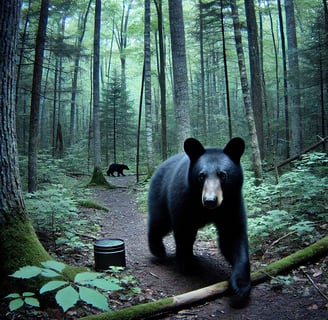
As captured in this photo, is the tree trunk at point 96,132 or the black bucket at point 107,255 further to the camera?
the tree trunk at point 96,132

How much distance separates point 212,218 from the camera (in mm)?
4262

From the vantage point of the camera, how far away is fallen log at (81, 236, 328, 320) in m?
2.86

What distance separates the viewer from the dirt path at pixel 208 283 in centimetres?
334

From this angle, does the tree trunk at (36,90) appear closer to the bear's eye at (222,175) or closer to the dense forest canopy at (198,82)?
the dense forest canopy at (198,82)

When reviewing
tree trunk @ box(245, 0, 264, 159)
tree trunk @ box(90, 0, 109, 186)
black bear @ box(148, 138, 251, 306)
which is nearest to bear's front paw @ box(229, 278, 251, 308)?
black bear @ box(148, 138, 251, 306)

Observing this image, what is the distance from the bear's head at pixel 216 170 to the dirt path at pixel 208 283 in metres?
1.13

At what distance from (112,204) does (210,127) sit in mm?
19993

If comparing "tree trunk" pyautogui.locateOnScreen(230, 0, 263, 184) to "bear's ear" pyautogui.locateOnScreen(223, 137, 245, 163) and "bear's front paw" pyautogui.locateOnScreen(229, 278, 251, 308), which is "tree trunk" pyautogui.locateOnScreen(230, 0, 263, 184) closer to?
"bear's ear" pyautogui.locateOnScreen(223, 137, 245, 163)

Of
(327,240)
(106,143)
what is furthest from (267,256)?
(106,143)

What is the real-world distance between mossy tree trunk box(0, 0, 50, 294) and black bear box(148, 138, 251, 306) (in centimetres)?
179

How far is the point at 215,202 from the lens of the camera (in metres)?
3.47

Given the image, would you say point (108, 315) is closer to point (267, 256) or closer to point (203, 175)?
point (203, 175)

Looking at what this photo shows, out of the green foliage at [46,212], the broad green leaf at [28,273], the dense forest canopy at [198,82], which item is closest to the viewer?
the broad green leaf at [28,273]

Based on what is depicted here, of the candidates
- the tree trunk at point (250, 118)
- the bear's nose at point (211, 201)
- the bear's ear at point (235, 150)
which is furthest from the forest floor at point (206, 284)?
the tree trunk at point (250, 118)
